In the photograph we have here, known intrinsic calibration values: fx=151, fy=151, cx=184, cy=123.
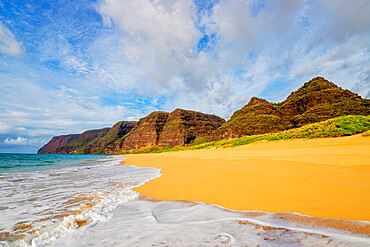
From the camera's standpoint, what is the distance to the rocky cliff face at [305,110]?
31.1m

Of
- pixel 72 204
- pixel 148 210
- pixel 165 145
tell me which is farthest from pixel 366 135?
pixel 165 145

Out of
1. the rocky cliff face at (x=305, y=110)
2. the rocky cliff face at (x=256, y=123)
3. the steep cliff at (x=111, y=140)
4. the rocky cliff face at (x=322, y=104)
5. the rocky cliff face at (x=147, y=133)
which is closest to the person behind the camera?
the rocky cliff face at (x=322, y=104)

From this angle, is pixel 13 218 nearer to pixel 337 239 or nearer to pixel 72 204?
pixel 72 204

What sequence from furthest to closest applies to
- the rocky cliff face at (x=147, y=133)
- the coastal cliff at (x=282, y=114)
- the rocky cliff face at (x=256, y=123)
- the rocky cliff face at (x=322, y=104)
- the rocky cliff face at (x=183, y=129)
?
the rocky cliff face at (x=147, y=133), the rocky cliff face at (x=183, y=129), the rocky cliff face at (x=256, y=123), the coastal cliff at (x=282, y=114), the rocky cliff face at (x=322, y=104)

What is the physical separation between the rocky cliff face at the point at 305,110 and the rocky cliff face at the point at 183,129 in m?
42.4

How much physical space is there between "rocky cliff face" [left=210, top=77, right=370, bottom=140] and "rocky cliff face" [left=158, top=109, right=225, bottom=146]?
42.4 meters

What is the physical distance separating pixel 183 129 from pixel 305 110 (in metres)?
68.0

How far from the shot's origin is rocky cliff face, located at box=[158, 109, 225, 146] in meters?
95.6

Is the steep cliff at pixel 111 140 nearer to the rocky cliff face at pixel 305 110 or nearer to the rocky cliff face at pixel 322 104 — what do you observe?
the rocky cliff face at pixel 305 110

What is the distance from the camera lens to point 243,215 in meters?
2.29

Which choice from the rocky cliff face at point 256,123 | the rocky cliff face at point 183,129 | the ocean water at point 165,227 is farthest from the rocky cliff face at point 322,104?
the rocky cliff face at point 183,129

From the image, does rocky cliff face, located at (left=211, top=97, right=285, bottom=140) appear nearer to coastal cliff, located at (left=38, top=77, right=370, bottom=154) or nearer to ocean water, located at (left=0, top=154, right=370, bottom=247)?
coastal cliff, located at (left=38, top=77, right=370, bottom=154)

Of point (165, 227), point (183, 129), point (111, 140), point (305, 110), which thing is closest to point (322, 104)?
point (305, 110)

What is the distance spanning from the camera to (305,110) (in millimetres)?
39562
